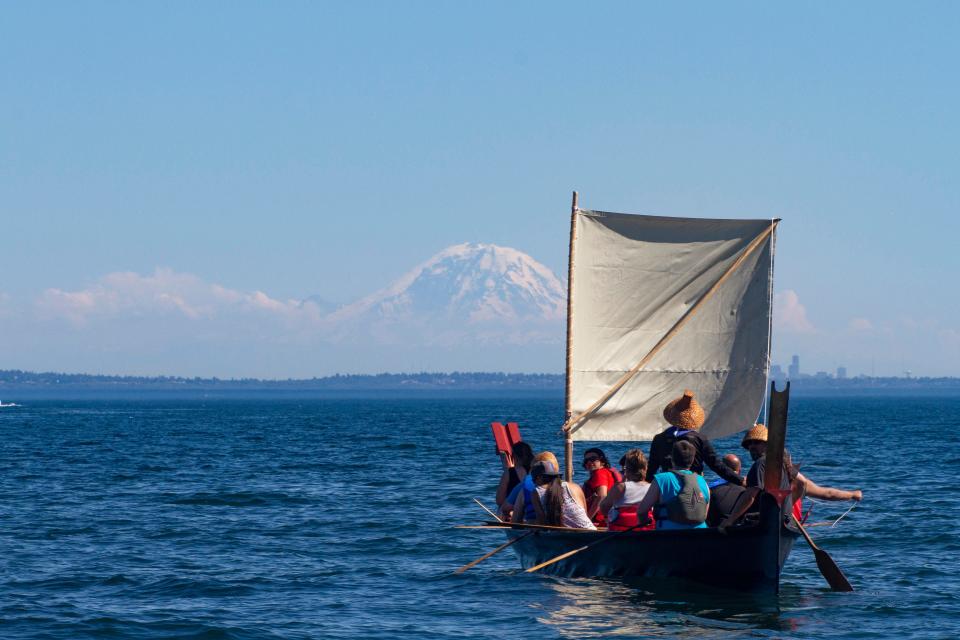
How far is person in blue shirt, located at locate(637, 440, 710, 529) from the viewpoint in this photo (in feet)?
59.5

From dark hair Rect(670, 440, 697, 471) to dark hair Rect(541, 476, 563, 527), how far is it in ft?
8.99

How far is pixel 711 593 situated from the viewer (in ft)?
62.7

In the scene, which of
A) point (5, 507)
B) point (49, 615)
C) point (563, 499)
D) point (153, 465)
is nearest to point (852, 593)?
point (563, 499)

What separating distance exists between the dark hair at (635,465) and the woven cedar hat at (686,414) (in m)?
0.84

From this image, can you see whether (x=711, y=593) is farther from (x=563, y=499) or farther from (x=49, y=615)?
(x=49, y=615)

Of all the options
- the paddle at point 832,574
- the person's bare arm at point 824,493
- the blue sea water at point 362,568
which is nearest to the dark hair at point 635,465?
the blue sea water at point 362,568

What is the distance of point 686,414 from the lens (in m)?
19.7

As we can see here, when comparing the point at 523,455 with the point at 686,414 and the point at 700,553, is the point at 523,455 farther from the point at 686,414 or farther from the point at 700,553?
the point at 700,553

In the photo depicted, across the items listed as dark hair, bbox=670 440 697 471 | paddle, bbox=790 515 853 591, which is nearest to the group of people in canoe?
dark hair, bbox=670 440 697 471

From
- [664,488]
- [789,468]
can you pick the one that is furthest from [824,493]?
[664,488]

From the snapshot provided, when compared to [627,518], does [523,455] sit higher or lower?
higher

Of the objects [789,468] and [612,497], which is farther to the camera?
[612,497]

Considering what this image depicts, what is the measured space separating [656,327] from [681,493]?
487 cm

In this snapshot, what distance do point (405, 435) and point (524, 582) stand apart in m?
60.5
